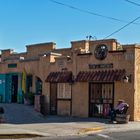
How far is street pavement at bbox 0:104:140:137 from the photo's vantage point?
21.7m

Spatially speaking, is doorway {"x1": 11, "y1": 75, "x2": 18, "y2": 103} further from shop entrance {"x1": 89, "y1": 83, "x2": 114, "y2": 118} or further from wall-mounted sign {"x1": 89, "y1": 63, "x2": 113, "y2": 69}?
wall-mounted sign {"x1": 89, "y1": 63, "x2": 113, "y2": 69}

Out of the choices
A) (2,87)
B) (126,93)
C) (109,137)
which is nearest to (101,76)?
(126,93)

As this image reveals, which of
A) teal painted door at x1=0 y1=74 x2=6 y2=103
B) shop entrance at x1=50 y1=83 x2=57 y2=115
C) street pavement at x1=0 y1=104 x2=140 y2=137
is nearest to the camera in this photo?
street pavement at x1=0 y1=104 x2=140 y2=137

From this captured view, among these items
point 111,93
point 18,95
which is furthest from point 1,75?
point 111,93

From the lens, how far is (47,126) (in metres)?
24.4

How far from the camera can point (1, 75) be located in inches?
1550

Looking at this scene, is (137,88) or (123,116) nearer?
(123,116)

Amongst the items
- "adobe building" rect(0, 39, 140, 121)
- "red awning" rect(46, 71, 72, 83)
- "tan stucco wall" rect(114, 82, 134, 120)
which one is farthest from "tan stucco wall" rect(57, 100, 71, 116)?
"tan stucco wall" rect(114, 82, 134, 120)

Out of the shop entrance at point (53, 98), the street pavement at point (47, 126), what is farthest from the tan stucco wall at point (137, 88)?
the shop entrance at point (53, 98)

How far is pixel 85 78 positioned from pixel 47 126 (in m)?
6.64

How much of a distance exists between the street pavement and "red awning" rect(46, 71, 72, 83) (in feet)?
8.56

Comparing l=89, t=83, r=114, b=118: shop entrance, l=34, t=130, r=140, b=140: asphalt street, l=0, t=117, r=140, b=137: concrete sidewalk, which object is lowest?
l=34, t=130, r=140, b=140: asphalt street

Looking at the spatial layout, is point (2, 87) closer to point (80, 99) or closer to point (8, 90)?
point (8, 90)

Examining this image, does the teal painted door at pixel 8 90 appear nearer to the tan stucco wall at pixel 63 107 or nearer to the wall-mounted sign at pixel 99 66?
the tan stucco wall at pixel 63 107
